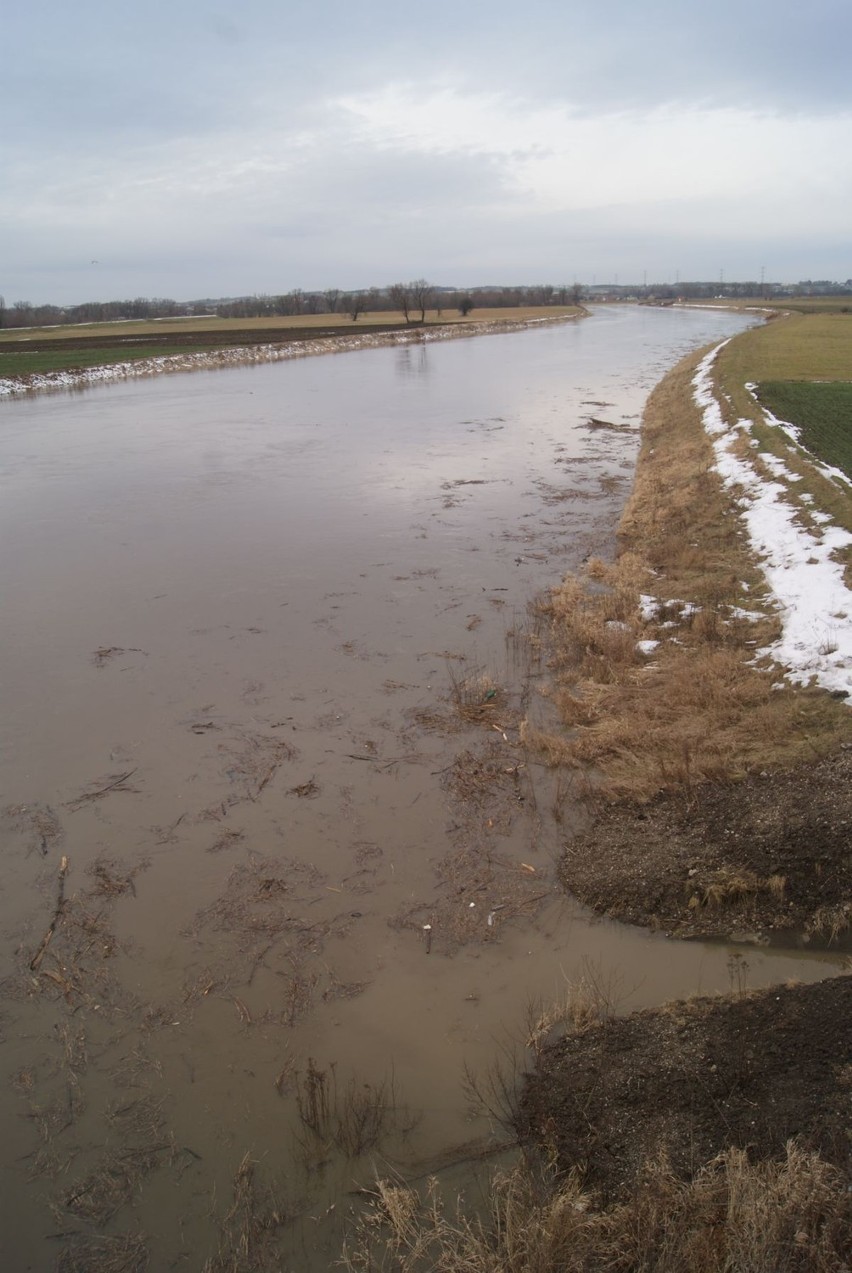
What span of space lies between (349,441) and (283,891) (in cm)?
1978

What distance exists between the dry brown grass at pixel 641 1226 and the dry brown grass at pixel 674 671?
354 centimetres

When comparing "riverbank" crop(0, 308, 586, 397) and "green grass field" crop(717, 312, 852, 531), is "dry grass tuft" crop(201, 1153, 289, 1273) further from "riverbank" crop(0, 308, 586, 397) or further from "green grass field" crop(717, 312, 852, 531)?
"riverbank" crop(0, 308, 586, 397)

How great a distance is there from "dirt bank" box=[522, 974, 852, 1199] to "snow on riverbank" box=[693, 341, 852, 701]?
3977 mm

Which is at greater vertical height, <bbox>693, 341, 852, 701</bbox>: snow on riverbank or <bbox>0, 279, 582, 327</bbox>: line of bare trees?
<bbox>0, 279, 582, 327</bbox>: line of bare trees

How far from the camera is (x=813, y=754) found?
268 inches

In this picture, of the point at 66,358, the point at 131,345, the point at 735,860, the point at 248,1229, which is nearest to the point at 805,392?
the point at 735,860

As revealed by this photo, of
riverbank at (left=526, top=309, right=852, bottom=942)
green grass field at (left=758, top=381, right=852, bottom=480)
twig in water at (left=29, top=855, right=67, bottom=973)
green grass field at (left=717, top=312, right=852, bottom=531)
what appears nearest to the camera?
twig in water at (left=29, top=855, right=67, bottom=973)

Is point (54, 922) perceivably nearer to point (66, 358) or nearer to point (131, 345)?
point (66, 358)

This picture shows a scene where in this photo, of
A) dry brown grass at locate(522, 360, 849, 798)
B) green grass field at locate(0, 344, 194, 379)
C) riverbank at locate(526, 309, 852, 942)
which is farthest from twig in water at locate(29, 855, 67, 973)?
green grass field at locate(0, 344, 194, 379)

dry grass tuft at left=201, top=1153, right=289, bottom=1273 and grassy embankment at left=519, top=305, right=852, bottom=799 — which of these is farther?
grassy embankment at left=519, top=305, right=852, bottom=799

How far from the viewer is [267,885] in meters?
6.14

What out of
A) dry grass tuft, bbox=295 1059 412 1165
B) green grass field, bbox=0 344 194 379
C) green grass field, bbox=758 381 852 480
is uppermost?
green grass field, bbox=0 344 194 379

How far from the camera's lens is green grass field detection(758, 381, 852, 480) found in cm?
1595

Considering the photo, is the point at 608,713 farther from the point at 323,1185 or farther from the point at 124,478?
the point at 124,478
